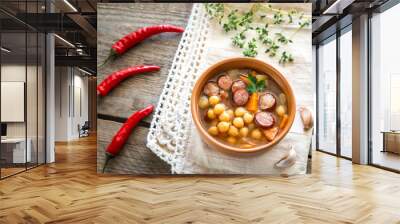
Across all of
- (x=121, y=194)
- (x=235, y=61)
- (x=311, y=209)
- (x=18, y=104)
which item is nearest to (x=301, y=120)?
(x=235, y=61)

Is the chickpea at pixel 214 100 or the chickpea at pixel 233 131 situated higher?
the chickpea at pixel 214 100

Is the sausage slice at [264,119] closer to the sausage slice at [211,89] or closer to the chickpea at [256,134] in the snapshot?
the chickpea at [256,134]

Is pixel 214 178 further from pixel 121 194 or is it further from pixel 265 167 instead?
pixel 121 194

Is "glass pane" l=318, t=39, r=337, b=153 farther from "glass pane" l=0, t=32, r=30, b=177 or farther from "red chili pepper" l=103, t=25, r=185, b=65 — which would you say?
"glass pane" l=0, t=32, r=30, b=177

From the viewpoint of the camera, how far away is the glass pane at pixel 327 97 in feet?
28.6

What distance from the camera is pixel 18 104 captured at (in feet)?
19.4

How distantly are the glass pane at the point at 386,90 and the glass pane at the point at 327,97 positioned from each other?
5.92 feet

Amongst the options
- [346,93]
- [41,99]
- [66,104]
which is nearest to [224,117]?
[41,99]

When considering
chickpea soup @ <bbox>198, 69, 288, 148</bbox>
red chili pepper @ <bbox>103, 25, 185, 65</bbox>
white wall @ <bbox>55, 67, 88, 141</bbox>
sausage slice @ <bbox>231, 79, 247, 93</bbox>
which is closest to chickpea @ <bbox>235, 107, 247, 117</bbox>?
chickpea soup @ <bbox>198, 69, 288, 148</bbox>

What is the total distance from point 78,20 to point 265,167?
168 inches

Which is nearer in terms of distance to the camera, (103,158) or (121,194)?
(121,194)

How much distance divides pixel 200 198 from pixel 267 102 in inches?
72.2

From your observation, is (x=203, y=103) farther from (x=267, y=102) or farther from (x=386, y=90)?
(x=386, y=90)

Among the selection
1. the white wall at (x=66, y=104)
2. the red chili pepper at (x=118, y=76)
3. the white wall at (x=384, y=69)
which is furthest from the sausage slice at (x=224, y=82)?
the white wall at (x=66, y=104)
